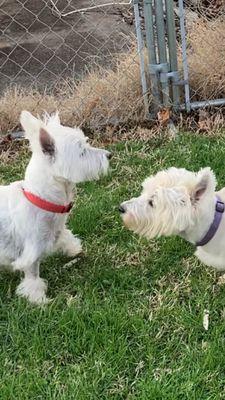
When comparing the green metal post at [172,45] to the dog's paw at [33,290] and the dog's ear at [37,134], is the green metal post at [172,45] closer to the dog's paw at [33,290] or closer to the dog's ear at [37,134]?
the dog's ear at [37,134]

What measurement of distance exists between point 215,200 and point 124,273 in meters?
0.85

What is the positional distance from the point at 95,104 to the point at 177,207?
8.32ft

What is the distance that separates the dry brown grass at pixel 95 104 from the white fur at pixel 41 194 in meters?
1.65

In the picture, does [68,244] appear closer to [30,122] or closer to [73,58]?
[30,122]

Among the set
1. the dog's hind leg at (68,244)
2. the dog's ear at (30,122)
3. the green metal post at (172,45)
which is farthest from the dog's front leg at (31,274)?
the green metal post at (172,45)

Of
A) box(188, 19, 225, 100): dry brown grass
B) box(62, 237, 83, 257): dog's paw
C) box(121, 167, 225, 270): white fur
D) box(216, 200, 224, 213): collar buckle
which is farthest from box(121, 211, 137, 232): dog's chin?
box(188, 19, 225, 100): dry brown grass

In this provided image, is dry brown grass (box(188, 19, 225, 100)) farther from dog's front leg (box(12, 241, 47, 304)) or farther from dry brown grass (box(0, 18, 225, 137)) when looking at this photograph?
dog's front leg (box(12, 241, 47, 304))

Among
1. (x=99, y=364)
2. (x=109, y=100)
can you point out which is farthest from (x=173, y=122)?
(x=99, y=364)

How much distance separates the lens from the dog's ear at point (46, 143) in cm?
327

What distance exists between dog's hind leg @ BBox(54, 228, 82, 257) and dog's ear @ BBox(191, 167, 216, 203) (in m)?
1.02

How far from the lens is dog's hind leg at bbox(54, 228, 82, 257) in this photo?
3766 mm

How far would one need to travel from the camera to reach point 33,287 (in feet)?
11.8

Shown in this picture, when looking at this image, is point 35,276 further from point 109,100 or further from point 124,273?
point 109,100

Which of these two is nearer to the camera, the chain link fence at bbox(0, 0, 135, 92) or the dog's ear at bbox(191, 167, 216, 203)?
the dog's ear at bbox(191, 167, 216, 203)
